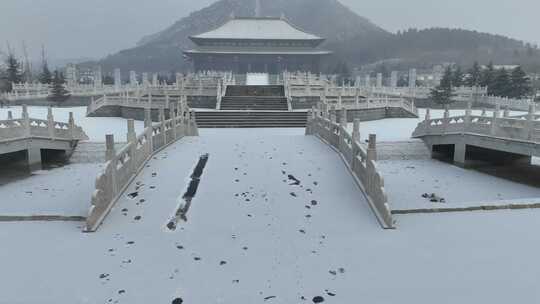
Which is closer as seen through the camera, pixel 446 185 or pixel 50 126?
pixel 446 185


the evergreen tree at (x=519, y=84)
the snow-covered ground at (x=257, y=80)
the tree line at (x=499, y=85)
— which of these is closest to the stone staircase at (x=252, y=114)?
the snow-covered ground at (x=257, y=80)

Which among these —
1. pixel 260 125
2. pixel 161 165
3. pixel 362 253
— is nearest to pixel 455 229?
pixel 362 253

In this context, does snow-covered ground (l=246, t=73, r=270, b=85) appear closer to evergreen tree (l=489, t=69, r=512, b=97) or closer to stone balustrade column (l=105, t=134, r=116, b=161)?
evergreen tree (l=489, t=69, r=512, b=97)

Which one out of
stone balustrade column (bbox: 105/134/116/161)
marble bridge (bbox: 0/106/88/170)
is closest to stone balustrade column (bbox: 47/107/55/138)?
marble bridge (bbox: 0/106/88/170)

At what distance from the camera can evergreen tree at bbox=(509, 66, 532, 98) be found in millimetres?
35219

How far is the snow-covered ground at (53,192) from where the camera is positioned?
9.02 metres

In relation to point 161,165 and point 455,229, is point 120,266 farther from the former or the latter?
point 455,229

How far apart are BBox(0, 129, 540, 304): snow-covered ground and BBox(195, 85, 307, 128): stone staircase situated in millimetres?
11353

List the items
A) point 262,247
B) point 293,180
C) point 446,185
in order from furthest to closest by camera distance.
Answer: point 446,185 → point 293,180 → point 262,247

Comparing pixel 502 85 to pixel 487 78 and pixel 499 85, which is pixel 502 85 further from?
pixel 487 78

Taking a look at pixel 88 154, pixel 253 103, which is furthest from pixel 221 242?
pixel 253 103

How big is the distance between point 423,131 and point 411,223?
29.5ft

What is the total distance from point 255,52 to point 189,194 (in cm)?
4252

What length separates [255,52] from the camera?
160 ft
